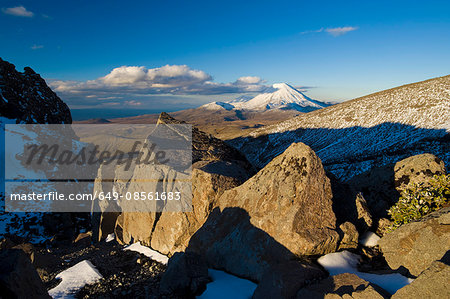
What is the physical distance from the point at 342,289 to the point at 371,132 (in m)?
93.0

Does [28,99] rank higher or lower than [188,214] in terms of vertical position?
higher

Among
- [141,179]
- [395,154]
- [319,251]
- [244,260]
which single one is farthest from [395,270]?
[395,154]

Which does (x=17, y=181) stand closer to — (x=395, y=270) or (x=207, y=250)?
(x=207, y=250)

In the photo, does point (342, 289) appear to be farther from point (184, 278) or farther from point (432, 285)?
point (184, 278)

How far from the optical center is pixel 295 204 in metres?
11.9

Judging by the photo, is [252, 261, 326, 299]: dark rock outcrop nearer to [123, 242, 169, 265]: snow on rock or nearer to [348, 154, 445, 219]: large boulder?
[348, 154, 445, 219]: large boulder

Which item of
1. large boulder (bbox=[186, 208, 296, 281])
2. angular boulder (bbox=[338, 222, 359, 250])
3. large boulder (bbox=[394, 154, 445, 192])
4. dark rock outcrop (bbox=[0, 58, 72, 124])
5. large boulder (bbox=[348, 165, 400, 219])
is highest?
dark rock outcrop (bbox=[0, 58, 72, 124])

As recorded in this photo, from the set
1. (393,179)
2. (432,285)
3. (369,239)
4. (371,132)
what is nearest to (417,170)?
(393,179)

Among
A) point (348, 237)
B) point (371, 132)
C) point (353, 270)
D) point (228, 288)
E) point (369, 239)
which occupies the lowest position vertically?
point (228, 288)

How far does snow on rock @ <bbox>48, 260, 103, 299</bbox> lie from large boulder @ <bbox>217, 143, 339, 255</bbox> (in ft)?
35.2

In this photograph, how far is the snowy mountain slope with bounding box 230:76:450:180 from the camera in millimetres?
56656

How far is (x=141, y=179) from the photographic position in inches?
889

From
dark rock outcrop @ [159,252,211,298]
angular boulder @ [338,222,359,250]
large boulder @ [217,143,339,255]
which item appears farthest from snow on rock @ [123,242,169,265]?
angular boulder @ [338,222,359,250]

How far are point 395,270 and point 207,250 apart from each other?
29.5 feet
